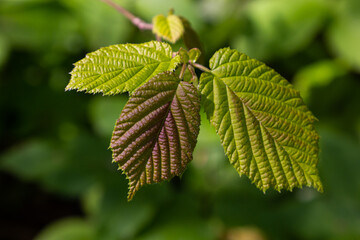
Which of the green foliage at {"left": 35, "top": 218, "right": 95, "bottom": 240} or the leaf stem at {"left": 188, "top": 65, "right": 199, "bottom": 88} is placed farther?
the green foliage at {"left": 35, "top": 218, "right": 95, "bottom": 240}

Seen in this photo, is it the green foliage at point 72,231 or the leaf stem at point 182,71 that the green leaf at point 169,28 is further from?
the green foliage at point 72,231

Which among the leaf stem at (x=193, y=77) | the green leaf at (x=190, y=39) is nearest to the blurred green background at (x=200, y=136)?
the green leaf at (x=190, y=39)

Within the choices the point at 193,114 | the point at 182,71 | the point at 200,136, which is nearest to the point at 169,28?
the point at 182,71

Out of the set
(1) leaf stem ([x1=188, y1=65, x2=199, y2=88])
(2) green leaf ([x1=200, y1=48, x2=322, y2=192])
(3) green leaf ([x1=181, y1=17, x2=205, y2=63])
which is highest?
(3) green leaf ([x1=181, y1=17, x2=205, y2=63])

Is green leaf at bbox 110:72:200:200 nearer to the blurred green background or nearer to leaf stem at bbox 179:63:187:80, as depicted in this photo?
leaf stem at bbox 179:63:187:80

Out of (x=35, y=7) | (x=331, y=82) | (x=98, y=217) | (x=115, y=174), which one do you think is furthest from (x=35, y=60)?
(x=331, y=82)

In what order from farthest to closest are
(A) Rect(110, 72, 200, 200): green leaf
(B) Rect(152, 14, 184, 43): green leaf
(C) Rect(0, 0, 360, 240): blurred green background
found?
1. (C) Rect(0, 0, 360, 240): blurred green background
2. (B) Rect(152, 14, 184, 43): green leaf
3. (A) Rect(110, 72, 200, 200): green leaf

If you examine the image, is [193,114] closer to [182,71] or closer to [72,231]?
[182,71]

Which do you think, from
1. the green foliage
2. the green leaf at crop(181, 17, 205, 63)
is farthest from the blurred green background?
the green leaf at crop(181, 17, 205, 63)
